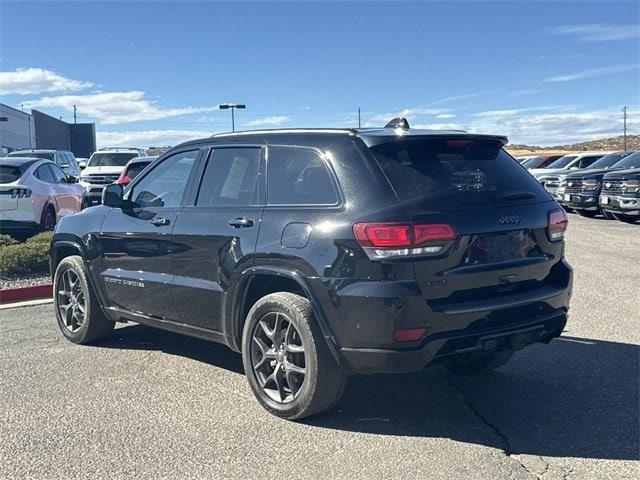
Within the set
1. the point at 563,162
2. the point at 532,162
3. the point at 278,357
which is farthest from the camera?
the point at 532,162

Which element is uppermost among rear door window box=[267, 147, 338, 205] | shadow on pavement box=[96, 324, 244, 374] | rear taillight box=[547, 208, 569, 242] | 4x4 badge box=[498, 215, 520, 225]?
rear door window box=[267, 147, 338, 205]

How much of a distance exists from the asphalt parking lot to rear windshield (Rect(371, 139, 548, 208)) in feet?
4.57

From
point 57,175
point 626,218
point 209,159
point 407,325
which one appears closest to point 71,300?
point 209,159

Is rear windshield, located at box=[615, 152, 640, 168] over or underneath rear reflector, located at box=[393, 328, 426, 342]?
over

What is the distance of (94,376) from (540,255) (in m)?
3.42

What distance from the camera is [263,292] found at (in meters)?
4.77

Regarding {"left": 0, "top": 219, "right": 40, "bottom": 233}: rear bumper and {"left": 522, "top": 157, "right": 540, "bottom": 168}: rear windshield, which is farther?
{"left": 522, "top": 157, "right": 540, "bottom": 168}: rear windshield

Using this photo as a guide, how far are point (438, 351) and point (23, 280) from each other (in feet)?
23.7

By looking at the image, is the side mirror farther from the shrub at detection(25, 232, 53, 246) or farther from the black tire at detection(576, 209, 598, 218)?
the black tire at detection(576, 209, 598, 218)

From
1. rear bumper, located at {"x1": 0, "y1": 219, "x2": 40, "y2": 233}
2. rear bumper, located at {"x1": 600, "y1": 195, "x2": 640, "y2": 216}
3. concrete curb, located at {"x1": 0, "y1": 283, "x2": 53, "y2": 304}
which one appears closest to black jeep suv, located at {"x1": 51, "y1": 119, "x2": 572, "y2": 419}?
concrete curb, located at {"x1": 0, "y1": 283, "x2": 53, "y2": 304}

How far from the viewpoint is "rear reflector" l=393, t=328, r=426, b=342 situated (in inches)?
155

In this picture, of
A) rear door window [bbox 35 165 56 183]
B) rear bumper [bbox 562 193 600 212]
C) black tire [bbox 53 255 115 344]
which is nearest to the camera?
black tire [bbox 53 255 115 344]

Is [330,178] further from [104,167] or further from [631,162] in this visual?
[104,167]

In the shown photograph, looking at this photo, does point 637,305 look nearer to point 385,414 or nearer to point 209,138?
point 385,414
